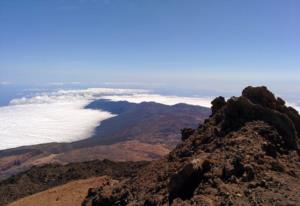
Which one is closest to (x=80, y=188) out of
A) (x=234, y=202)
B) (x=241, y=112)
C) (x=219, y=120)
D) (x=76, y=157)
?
(x=219, y=120)

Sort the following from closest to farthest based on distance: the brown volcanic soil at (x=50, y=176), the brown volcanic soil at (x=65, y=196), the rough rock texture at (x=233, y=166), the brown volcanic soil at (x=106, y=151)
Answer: the rough rock texture at (x=233, y=166)
the brown volcanic soil at (x=65, y=196)
the brown volcanic soil at (x=50, y=176)
the brown volcanic soil at (x=106, y=151)

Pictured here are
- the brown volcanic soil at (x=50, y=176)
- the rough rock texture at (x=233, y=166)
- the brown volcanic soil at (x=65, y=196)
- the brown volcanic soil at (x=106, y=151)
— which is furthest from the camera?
the brown volcanic soil at (x=106, y=151)

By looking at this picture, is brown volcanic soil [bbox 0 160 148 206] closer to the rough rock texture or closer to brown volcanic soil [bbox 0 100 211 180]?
the rough rock texture

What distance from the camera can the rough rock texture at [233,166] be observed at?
12609 mm

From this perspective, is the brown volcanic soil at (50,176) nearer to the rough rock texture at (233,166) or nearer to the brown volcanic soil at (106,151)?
the rough rock texture at (233,166)

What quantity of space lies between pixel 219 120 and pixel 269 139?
385cm

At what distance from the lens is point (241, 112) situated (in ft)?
58.8

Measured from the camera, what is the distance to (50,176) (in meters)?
38.3

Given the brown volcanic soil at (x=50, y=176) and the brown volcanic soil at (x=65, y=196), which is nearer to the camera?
the brown volcanic soil at (x=65, y=196)

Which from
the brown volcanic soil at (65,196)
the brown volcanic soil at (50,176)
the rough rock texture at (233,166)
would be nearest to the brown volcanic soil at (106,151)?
the brown volcanic soil at (50,176)

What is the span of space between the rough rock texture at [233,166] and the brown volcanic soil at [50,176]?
13.1 meters

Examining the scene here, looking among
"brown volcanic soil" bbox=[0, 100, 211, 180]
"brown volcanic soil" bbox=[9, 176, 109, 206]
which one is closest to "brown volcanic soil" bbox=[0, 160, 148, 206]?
"brown volcanic soil" bbox=[9, 176, 109, 206]

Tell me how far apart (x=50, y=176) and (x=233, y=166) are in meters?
27.8

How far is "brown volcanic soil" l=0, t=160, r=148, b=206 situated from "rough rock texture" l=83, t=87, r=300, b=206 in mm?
13130
